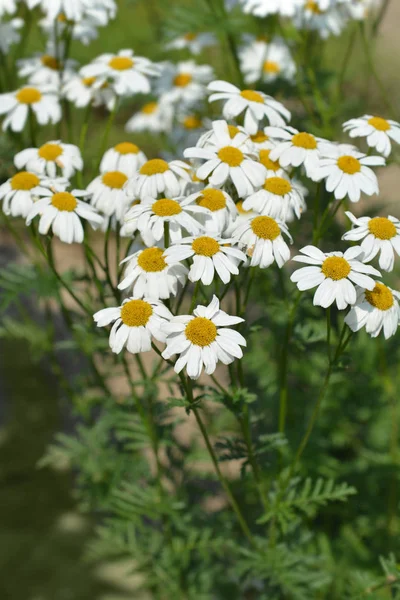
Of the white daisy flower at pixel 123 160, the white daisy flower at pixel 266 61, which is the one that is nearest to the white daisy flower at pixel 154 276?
the white daisy flower at pixel 123 160

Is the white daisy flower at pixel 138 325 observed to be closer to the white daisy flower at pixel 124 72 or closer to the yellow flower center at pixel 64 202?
the yellow flower center at pixel 64 202

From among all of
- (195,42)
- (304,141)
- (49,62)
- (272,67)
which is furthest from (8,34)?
(304,141)

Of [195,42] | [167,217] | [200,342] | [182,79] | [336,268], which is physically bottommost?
[200,342]

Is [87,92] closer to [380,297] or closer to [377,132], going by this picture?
[377,132]

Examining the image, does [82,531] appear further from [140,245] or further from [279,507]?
[140,245]

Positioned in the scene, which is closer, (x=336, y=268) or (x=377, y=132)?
(x=336, y=268)

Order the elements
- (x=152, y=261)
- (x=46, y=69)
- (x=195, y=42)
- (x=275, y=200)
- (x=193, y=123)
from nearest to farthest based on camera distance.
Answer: (x=152, y=261) < (x=275, y=200) < (x=46, y=69) < (x=193, y=123) < (x=195, y=42)

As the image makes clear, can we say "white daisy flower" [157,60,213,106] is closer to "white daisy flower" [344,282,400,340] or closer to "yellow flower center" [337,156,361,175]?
"yellow flower center" [337,156,361,175]
